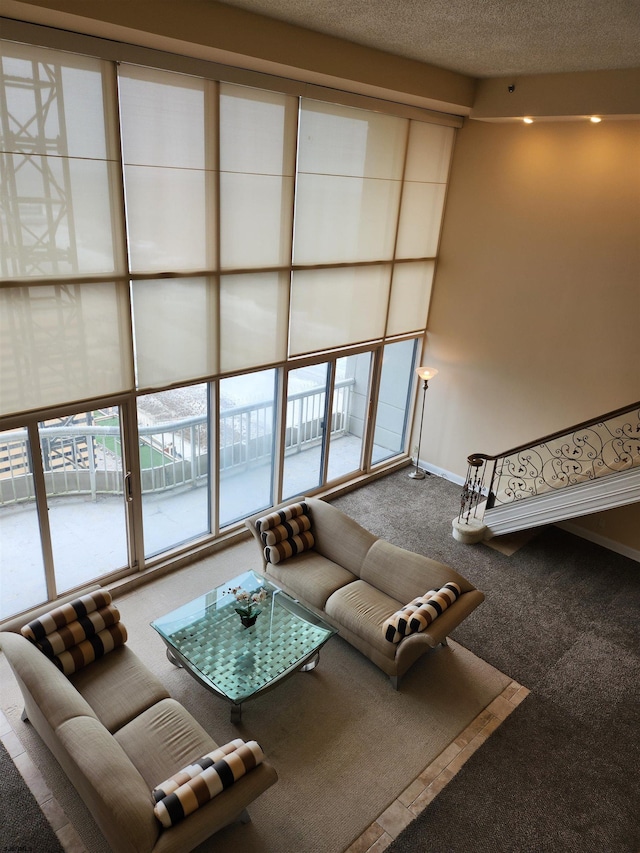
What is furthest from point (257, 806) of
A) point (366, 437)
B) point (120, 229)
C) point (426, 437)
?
point (426, 437)

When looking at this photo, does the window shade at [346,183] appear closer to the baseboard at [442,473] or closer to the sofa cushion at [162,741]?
the baseboard at [442,473]

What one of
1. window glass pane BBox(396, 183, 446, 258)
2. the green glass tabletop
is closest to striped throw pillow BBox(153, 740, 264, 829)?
the green glass tabletop

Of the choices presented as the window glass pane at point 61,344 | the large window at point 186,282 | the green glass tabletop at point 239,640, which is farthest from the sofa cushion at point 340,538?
the window glass pane at point 61,344

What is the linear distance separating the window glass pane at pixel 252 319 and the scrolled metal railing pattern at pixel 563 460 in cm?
304

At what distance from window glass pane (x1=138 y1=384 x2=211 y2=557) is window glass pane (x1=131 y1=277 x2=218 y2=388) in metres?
0.28

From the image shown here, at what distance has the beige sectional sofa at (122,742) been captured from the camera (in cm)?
358

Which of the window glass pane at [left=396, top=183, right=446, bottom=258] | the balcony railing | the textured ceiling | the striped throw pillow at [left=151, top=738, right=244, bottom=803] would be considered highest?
the textured ceiling

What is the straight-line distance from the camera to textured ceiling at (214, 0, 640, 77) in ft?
14.8

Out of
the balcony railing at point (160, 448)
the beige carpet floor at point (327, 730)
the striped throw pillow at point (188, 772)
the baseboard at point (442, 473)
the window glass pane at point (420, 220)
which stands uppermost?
the window glass pane at point (420, 220)

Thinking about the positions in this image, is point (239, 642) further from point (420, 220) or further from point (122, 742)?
point (420, 220)

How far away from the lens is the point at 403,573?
614 cm

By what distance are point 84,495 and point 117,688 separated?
2228 mm

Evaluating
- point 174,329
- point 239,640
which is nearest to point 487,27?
point 174,329

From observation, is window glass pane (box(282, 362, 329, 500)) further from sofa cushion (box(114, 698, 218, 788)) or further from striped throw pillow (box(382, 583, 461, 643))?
sofa cushion (box(114, 698, 218, 788))
